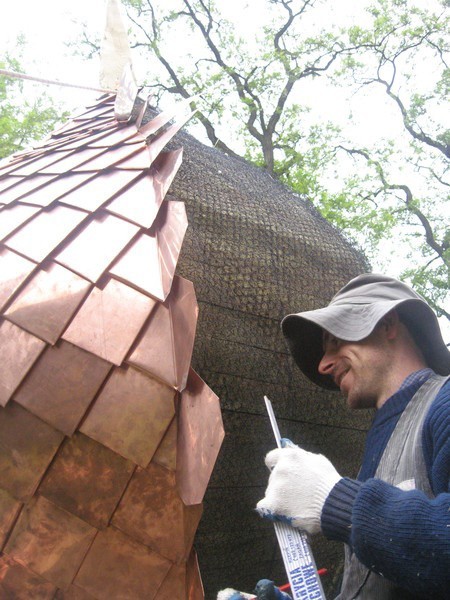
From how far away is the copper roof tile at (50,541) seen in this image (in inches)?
41.7

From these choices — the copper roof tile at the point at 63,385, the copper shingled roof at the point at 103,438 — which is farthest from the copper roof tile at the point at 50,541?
the copper roof tile at the point at 63,385

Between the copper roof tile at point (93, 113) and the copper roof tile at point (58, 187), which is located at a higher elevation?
the copper roof tile at point (93, 113)

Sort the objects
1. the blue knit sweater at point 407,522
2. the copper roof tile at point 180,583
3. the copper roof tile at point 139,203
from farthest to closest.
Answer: the copper roof tile at point 139,203 < the copper roof tile at point 180,583 < the blue knit sweater at point 407,522

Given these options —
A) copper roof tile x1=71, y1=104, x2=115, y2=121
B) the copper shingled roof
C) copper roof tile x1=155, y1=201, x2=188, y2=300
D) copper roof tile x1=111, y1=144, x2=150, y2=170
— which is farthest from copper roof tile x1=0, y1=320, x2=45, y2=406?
copper roof tile x1=71, y1=104, x2=115, y2=121

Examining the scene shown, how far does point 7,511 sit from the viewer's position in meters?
1.08

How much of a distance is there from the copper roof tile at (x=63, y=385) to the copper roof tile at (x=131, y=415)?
0.02 meters

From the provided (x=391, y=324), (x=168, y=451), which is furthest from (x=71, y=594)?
(x=391, y=324)

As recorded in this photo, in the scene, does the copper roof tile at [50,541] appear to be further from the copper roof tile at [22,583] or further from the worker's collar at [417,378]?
the worker's collar at [417,378]

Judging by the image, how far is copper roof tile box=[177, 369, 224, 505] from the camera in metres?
1.06

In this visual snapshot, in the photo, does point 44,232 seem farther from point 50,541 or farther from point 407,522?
point 407,522

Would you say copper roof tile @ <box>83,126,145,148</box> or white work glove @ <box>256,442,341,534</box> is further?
copper roof tile @ <box>83,126,145,148</box>

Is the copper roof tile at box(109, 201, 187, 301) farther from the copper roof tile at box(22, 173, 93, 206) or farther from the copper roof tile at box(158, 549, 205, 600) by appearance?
the copper roof tile at box(158, 549, 205, 600)

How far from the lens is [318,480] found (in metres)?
1.22

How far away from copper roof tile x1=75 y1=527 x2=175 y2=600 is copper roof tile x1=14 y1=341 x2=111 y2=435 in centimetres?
22
